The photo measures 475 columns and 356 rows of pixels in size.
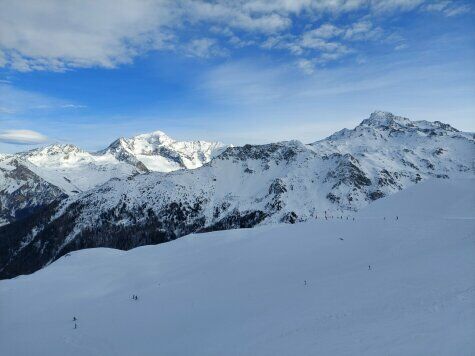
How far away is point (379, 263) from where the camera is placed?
23.4m

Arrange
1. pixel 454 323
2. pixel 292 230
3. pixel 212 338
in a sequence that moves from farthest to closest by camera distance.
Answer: pixel 292 230 → pixel 212 338 → pixel 454 323

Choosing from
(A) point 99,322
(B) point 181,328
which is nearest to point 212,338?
(B) point 181,328

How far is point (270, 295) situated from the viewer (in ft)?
72.6

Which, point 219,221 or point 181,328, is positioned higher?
point 181,328

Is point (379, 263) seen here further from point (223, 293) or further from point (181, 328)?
point (181, 328)

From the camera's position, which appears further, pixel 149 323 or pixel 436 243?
pixel 436 243

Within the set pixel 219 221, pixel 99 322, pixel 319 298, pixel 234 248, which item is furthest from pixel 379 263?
pixel 219 221

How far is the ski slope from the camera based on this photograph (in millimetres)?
14719

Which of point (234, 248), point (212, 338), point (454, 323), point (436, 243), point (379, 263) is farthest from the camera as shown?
point (234, 248)

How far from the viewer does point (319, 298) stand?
63.9ft

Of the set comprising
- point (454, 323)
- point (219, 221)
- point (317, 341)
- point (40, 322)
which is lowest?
point (219, 221)

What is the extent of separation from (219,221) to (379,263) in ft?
582

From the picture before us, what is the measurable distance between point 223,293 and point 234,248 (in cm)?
961

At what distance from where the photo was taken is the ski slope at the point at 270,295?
1472 cm
